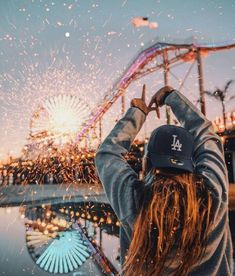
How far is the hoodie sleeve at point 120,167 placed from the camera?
139cm

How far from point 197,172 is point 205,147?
0.16 meters

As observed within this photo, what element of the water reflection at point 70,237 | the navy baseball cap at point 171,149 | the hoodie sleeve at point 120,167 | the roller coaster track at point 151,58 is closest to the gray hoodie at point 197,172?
the hoodie sleeve at point 120,167

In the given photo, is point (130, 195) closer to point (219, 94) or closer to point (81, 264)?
point (81, 264)

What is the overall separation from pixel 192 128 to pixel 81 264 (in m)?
3.94

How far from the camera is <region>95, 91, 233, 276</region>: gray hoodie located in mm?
1372

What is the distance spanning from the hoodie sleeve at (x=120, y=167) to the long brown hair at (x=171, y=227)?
0.38 ft

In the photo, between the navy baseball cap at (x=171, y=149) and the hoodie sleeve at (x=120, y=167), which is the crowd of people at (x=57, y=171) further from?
the navy baseball cap at (x=171, y=149)

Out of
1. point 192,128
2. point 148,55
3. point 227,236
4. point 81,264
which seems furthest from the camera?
point 148,55

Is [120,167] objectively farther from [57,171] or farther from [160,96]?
[57,171]

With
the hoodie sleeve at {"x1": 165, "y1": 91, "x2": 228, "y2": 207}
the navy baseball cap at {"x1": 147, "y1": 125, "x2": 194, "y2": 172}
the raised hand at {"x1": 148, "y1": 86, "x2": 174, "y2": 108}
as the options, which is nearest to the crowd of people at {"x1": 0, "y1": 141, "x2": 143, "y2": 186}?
the raised hand at {"x1": 148, "y1": 86, "x2": 174, "y2": 108}

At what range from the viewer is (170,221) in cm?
126

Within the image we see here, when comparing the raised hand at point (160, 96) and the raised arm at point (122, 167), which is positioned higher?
the raised hand at point (160, 96)

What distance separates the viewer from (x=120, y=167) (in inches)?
57.5

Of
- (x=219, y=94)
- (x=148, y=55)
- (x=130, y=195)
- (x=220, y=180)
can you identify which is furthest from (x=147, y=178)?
(x=219, y=94)
